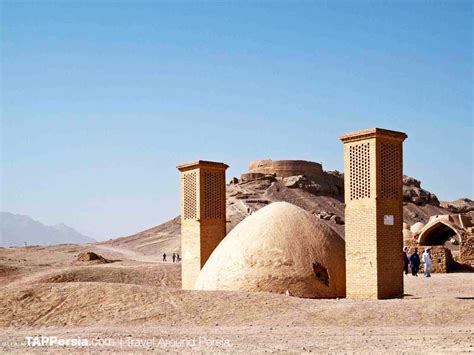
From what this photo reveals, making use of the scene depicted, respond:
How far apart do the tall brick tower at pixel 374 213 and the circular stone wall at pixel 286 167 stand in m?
43.1

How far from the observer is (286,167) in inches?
2212

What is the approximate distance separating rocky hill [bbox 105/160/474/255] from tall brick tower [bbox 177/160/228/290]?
29.2m

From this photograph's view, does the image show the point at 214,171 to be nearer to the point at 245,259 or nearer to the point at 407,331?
the point at 245,259

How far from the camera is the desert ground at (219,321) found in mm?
7789

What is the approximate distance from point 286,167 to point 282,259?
43.2m

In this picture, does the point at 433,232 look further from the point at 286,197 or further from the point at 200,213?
the point at 286,197

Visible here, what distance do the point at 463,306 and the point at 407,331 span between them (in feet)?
6.39

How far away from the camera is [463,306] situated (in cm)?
1030

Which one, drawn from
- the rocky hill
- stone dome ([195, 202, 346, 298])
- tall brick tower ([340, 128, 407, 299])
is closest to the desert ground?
tall brick tower ([340, 128, 407, 299])

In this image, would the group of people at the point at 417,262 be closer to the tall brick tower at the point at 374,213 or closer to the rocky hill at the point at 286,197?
the tall brick tower at the point at 374,213

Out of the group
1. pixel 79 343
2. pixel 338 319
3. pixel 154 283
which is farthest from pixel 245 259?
pixel 154 283

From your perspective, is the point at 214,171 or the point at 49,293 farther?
the point at 214,171

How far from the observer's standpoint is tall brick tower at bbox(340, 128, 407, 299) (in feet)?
40.0

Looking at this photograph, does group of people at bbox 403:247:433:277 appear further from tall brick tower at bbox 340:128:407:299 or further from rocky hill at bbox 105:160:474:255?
rocky hill at bbox 105:160:474:255
